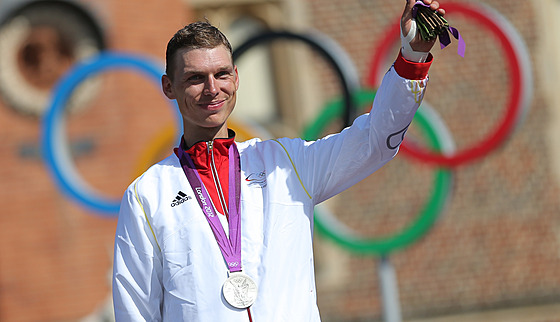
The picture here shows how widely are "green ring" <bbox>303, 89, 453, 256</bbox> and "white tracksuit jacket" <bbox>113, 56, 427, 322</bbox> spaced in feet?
10.3

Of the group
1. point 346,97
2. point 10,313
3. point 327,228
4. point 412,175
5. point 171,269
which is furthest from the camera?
point 412,175

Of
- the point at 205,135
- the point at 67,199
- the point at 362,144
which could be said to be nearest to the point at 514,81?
the point at 362,144

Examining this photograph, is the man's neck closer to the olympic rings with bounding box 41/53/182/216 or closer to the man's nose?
the man's nose

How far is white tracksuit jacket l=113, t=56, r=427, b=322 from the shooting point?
1999mm

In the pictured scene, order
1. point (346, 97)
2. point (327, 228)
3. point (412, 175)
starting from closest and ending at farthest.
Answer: point (346, 97), point (327, 228), point (412, 175)

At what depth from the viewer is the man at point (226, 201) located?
6.56ft

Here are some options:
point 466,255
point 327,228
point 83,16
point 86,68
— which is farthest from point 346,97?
point 466,255

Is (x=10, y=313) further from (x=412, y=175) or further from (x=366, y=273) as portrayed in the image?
(x=412, y=175)

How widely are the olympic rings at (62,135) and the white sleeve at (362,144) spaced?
3.27 m

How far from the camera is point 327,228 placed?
19.0 feet

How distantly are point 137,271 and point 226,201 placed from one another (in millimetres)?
289

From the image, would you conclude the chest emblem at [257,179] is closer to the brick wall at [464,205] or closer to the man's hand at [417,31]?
the man's hand at [417,31]

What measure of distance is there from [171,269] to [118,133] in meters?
6.49

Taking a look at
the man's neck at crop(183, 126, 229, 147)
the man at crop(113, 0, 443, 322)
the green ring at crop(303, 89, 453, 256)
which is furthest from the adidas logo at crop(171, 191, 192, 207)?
the green ring at crop(303, 89, 453, 256)
